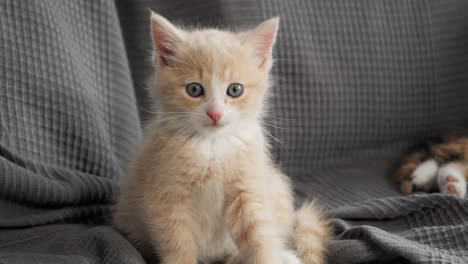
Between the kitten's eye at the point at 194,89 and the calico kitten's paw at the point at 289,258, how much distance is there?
0.44m

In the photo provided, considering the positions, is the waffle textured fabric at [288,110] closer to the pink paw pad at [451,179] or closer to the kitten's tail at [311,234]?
the kitten's tail at [311,234]

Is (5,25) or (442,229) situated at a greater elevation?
(5,25)

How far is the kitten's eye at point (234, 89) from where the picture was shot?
4.22ft

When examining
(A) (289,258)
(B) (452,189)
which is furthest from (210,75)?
(B) (452,189)

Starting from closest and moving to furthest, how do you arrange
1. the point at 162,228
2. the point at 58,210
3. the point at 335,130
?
the point at 162,228 < the point at 58,210 < the point at 335,130

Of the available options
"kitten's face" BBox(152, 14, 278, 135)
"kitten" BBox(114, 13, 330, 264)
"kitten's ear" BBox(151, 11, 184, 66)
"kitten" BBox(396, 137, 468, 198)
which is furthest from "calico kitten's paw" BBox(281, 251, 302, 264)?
"kitten" BBox(396, 137, 468, 198)

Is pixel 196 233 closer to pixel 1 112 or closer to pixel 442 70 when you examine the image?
pixel 1 112

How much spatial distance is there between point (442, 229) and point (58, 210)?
1.05m

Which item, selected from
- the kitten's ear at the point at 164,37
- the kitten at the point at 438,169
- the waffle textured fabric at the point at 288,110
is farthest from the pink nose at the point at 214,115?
the kitten at the point at 438,169

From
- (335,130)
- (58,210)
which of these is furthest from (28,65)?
(335,130)

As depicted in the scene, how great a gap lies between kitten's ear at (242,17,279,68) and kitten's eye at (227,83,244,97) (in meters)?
0.12

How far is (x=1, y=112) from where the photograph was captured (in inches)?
62.4

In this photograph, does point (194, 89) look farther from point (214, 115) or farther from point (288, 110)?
point (288, 110)

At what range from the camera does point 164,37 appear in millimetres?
1322
